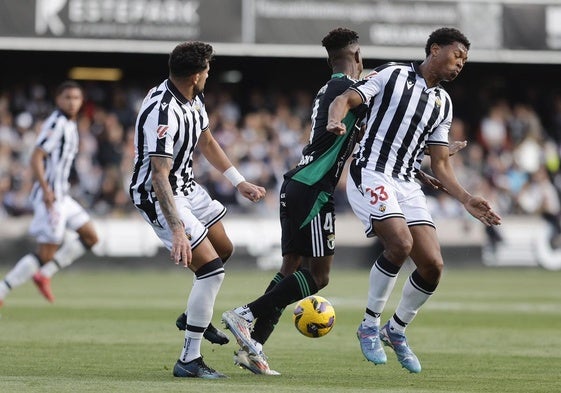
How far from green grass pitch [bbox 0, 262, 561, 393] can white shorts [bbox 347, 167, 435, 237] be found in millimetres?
1160

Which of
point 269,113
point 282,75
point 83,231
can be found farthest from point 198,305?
point 282,75

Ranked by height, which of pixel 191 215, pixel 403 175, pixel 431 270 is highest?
pixel 403 175

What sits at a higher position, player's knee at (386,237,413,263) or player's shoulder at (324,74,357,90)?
player's shoulder at (324,74,357,90)

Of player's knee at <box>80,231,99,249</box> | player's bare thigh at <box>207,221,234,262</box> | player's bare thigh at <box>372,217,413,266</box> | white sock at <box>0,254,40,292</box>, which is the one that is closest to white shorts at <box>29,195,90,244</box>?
player's knee at <box>80,231,99,249</box>

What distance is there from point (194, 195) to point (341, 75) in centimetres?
152

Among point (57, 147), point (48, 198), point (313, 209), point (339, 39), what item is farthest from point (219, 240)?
point (57, 147)

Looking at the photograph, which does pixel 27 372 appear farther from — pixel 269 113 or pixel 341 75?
pixel 269 113

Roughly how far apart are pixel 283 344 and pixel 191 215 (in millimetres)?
2728

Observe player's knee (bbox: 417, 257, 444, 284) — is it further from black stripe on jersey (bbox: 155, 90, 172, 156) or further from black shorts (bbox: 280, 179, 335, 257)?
black stripe on jersey (bbox: 155, 90, 172, 156)

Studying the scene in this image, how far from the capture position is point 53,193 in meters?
14.3

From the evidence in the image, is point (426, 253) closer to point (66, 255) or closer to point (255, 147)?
point (66, 255)

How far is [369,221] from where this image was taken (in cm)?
857

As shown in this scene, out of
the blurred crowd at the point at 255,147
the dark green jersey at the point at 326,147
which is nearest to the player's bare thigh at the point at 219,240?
the dark green jersey at the point at 326,147

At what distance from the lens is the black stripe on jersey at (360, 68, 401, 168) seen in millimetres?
8633
